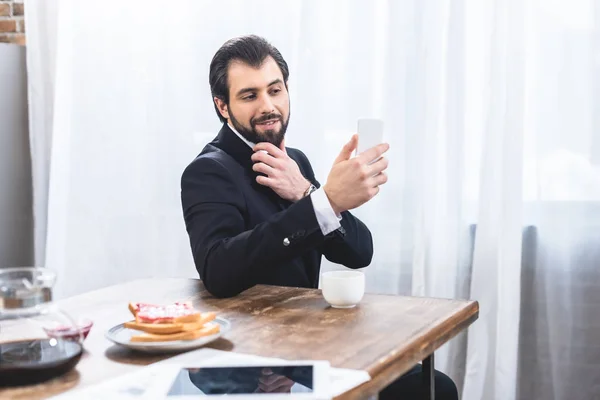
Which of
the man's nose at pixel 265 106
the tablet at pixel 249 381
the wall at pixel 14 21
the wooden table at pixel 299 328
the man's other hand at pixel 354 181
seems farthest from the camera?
the wall at pixel 14 21

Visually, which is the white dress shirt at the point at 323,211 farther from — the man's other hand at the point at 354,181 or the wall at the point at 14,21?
Result: the wall at the point at 14,21

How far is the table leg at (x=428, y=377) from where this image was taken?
143 cm

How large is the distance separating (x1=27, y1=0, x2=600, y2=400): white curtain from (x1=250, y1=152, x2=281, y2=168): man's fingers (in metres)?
0.78

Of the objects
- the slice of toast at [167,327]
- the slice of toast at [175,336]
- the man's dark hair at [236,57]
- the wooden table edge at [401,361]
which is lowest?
the wooden table edge at [401,361]

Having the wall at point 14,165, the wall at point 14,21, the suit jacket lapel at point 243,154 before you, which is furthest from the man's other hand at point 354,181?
the wall at point 14,21

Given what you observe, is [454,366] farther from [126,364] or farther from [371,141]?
[126,364]

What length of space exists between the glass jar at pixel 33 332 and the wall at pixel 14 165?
2166 millimetres

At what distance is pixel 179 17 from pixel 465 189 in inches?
48.0

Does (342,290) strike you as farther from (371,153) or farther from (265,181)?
(265,181)

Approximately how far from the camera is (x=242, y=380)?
1.02 m

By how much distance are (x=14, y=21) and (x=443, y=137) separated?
6.19 ft

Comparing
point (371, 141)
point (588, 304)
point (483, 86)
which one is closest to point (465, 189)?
point (483, 86)

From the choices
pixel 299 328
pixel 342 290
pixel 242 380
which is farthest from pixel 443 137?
pixel 242 380

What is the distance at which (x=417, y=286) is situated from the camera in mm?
2543
